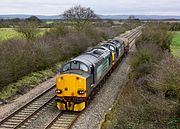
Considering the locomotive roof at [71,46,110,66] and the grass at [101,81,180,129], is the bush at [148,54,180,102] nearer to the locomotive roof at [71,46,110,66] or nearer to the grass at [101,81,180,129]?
the grass at [101,81,180,129]

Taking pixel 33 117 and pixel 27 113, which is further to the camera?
pixel 27 113

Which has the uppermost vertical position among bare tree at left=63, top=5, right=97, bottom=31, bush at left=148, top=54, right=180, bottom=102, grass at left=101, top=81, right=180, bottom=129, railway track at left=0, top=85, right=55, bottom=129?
bare tree at left=63, top=5, right=97, bottom=31

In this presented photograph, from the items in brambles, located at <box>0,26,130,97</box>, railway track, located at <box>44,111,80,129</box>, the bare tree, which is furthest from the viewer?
the bare tree

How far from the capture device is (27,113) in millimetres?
18328

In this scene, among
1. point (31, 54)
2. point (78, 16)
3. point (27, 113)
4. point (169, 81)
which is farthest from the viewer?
point (78, 16)

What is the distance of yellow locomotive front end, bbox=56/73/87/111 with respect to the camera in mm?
18094

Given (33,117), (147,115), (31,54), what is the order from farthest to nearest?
(31,54)
(33,117)
(147,115)

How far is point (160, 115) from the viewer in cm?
1464

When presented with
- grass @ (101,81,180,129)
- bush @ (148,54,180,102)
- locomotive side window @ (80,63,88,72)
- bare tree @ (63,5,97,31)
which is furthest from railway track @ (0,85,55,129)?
bare tree @ (63,5,97,31)

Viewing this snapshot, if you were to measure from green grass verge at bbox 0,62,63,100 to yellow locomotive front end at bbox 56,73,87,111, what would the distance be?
5171 millimetres

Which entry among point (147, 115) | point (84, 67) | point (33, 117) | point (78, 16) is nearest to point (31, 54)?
point (84, 67)

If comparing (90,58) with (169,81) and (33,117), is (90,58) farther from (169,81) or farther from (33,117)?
(169,81)

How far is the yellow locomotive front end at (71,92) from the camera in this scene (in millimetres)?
18094

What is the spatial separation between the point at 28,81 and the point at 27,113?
8897 millimetres
